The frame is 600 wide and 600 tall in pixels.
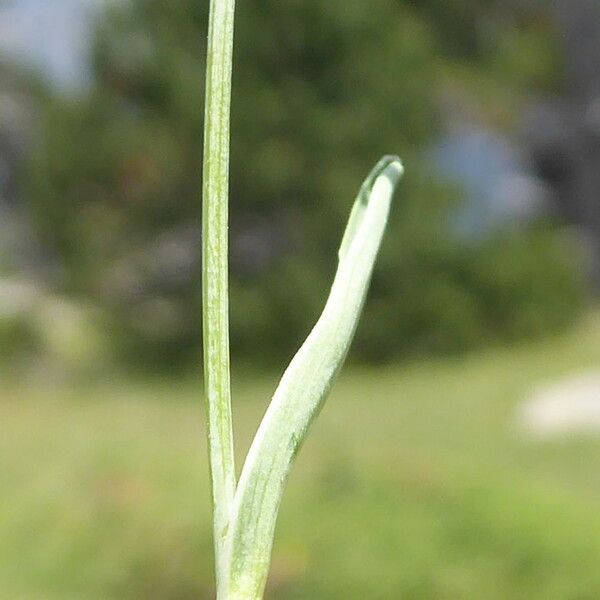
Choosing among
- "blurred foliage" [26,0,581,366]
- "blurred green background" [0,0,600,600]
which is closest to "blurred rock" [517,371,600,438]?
"blurred green background" [0,0,600,600]

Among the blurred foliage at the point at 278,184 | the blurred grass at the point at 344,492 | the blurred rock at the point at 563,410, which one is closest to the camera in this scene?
the blurred grass at the point at 344,492

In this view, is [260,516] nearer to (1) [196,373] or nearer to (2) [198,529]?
(2) [198,529]

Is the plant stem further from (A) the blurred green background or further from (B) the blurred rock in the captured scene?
(B) the blurred rock

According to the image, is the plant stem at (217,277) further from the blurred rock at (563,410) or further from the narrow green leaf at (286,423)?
the blurred rock at (563,410)

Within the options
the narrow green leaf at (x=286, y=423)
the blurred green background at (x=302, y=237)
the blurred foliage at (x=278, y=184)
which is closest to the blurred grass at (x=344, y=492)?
the blurred green background at (x=302, y=237)

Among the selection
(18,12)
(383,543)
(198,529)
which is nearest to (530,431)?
(383,543)

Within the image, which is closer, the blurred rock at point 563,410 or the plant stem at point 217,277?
the plant stem at point 217,277

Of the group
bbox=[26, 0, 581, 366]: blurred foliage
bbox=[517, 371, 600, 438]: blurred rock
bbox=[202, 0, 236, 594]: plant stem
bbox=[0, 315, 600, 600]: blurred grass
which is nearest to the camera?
bbox=[202, 0, 236, 594]: plant stem
